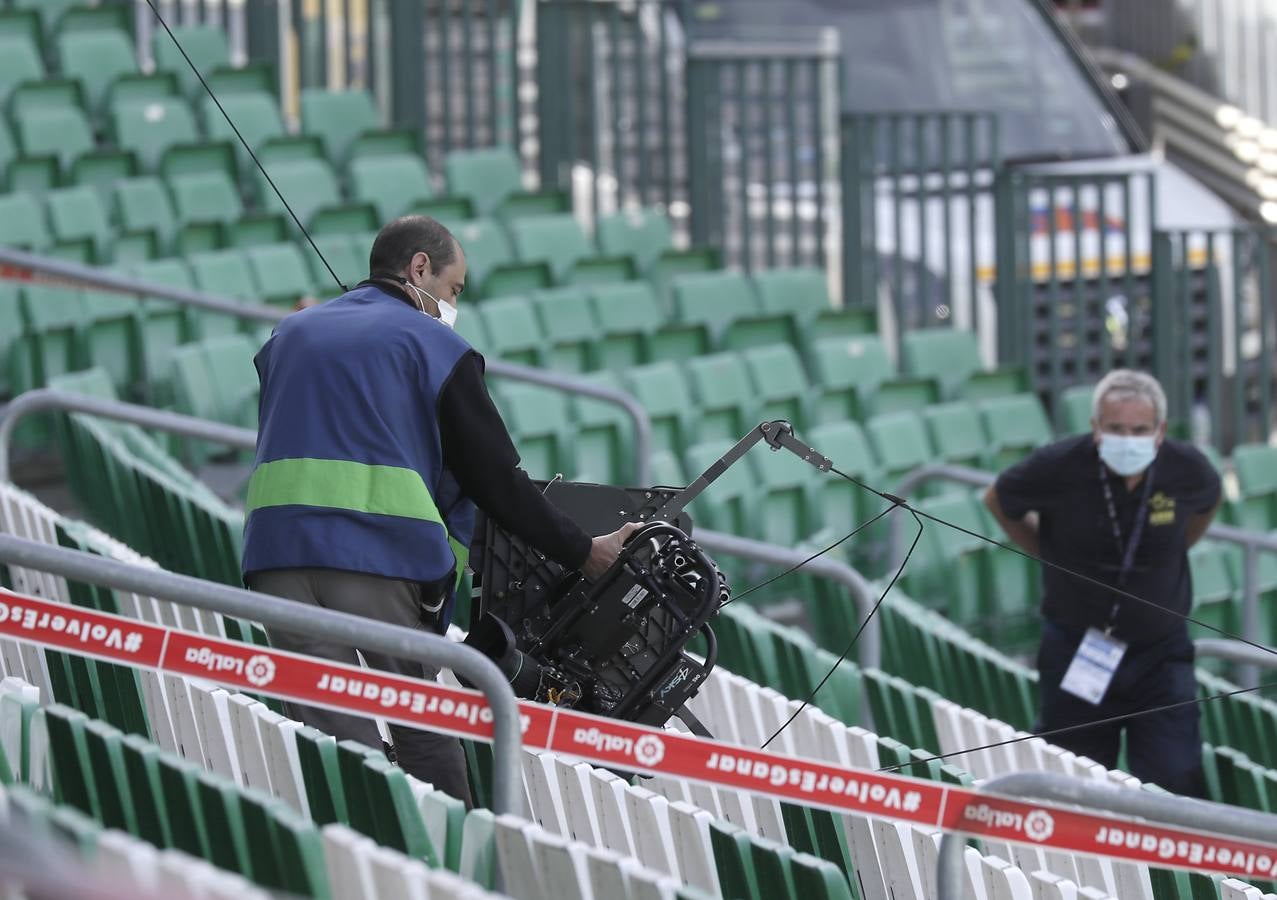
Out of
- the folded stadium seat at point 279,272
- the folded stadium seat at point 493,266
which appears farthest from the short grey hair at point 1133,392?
the folded stadium seat at point 493,266

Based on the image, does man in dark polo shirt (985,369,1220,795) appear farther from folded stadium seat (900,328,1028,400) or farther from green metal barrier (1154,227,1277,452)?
green metal barrier (1154,227,1277,452)

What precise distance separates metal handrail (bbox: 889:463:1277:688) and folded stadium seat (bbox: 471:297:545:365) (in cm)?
185

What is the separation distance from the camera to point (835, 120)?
10.5m

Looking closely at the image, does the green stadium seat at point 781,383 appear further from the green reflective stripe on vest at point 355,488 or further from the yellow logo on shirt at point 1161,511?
the green reflective stripe on vest at point 355,488

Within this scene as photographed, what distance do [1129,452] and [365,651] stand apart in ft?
7.19

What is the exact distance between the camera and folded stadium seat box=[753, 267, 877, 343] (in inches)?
368

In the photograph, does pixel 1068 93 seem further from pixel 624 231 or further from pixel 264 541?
pixel 264 541

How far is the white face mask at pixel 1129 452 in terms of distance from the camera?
15.8 feet

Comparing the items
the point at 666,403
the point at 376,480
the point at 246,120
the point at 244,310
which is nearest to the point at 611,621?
the point at 376,480

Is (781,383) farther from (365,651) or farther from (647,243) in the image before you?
(365,651)

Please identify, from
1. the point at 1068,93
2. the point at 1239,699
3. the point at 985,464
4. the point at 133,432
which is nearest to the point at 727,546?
the point at 1239,699

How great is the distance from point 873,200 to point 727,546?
514 cm

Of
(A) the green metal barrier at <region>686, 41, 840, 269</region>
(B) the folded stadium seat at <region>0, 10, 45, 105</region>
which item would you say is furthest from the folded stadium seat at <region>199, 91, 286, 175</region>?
(A) the green metal barrier at <region>686, 41, 840, 269</region>

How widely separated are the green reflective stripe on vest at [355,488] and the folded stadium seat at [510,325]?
4.48m
